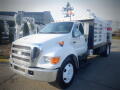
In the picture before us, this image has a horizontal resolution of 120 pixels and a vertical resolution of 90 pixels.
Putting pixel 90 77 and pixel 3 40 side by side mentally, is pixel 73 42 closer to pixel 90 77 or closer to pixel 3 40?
pixel 90 77

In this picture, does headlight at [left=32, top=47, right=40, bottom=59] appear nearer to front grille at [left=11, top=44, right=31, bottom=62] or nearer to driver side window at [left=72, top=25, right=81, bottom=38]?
front grille at [left=11, top=44, right=31, bottom=62]

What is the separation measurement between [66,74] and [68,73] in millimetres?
116

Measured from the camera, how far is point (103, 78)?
4.56 meters

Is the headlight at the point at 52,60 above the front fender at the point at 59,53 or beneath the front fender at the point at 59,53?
beneath

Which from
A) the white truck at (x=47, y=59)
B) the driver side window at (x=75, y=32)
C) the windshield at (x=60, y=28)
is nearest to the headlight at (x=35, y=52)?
the white truck at (x=47, y=59)

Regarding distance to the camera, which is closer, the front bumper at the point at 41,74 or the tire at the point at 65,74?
the front bumper at the point at 41,74

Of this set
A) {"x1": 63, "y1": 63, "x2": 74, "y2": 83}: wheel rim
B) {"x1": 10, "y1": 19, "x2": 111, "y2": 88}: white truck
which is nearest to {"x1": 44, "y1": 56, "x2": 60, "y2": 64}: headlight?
{"x1": 10, "y1": 19, "x2": 111, "y2": 88}: white truck

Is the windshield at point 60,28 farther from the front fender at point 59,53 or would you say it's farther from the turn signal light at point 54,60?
the turn signal light at point 54,60

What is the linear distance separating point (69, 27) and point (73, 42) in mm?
624

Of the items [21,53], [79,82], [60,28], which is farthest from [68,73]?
[60,28]

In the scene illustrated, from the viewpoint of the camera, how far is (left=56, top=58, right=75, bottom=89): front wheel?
3.43 meters

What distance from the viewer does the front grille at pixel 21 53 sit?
3.29 m

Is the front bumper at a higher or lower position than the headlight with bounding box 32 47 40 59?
lower

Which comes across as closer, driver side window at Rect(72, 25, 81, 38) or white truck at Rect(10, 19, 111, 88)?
white truck at Rect(10, 19, 111, 88)
